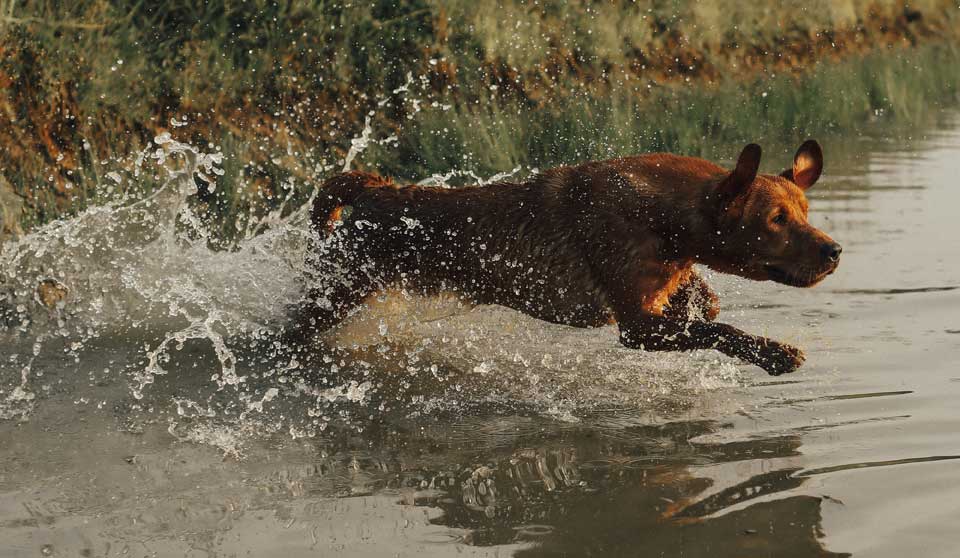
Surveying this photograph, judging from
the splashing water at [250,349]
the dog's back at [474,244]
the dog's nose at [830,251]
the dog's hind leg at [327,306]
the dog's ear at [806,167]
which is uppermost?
the dog's ear at [806,167]

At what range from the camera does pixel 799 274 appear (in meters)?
5.19

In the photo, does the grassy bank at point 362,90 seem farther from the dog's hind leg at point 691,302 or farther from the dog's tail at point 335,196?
the dog's hind leg at point 691,302

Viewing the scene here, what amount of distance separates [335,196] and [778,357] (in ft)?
7.58

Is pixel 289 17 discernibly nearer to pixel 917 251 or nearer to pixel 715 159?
pixel 715 159

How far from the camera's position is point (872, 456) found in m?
4.55

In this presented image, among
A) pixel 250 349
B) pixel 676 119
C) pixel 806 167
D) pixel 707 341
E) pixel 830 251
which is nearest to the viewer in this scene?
pixel 830 251

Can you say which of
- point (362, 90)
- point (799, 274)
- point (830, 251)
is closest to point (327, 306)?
point (799, 274)

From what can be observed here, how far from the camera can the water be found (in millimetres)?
4016

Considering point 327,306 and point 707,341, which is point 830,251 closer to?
point 707,341

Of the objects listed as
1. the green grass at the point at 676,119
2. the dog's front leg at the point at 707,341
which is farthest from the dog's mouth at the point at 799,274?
the green grass at the point at 676,119

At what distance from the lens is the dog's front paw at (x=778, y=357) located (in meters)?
5.21

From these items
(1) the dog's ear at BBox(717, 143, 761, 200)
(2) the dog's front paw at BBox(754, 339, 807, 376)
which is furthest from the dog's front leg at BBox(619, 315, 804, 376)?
(1) the dog's ear at BBox(717, 143, 761, 200)

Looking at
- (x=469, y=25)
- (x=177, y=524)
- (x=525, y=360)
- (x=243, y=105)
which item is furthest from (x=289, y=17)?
(x=177, y=524)

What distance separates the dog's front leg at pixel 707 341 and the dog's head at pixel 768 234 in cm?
28
